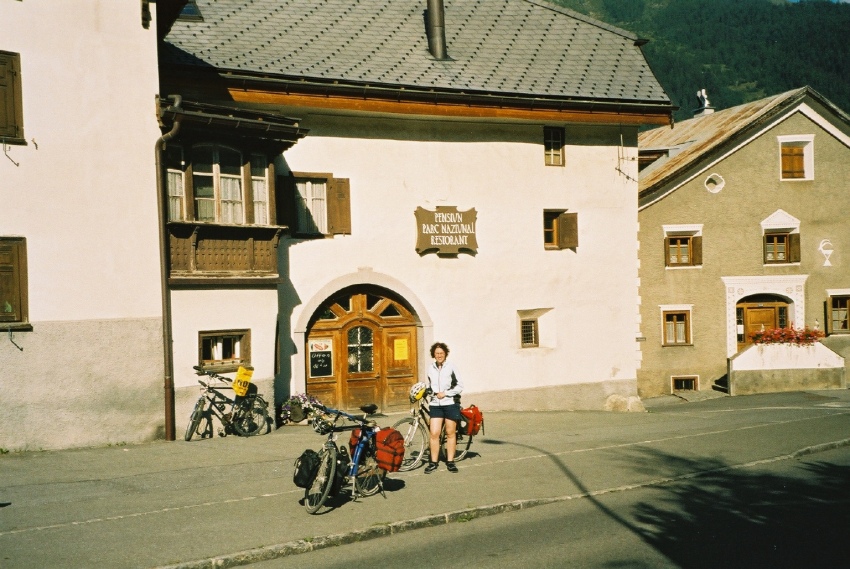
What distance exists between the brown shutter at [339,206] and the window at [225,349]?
3.53m

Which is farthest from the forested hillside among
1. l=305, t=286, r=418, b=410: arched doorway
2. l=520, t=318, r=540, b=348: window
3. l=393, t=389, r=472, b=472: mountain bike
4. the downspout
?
l=393, t=389, r=472, b=472: mountain bike

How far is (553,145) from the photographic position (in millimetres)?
23062

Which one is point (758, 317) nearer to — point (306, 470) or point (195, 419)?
point (195, 419)

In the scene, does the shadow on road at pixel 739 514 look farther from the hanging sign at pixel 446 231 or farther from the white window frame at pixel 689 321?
the white window frame at pixel 689 321

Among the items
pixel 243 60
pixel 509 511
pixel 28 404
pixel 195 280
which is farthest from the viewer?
pixel 243 60

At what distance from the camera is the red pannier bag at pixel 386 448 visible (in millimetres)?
11266

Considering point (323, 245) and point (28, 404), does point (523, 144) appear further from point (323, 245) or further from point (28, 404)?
point (28, 404)

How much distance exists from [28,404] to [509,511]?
7925 mm

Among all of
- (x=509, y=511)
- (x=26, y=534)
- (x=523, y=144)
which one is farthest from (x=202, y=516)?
(x=523, y=144)

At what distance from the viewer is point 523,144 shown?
22.5 meters

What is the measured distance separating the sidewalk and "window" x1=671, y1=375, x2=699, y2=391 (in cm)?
964

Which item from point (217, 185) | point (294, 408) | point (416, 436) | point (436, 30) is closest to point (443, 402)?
point (416, 436)

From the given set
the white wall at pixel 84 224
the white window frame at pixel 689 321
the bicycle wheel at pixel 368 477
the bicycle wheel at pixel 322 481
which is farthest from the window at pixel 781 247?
the bicycle wheel at pixel 322 481

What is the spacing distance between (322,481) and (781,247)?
23.0 m
